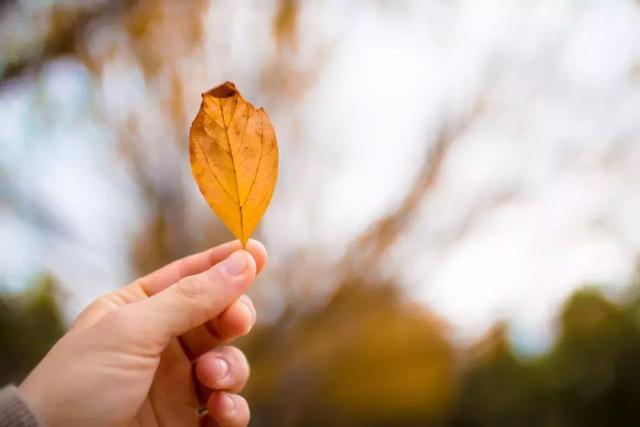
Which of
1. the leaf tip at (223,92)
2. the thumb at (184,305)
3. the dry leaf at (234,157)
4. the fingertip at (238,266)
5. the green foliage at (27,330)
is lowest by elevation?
the green foliage at (27,330)

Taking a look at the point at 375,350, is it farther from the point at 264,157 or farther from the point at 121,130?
the point at 264,157

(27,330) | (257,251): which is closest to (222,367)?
(257,251)

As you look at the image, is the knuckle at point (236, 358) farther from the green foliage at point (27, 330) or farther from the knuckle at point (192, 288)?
the green foliage at point (27, 330)

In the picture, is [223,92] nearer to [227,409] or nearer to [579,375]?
[227,409]

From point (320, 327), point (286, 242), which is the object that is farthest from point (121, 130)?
point (320, 327)

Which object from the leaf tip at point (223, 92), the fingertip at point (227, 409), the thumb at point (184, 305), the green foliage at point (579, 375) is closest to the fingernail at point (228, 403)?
the fingertip at point (227, 409)
